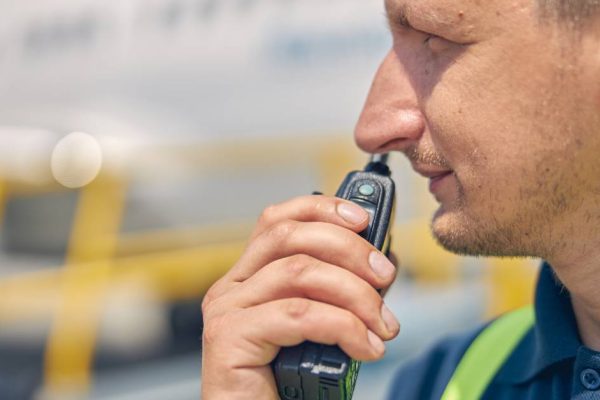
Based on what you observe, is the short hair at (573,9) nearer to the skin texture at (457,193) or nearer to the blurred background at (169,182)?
the skin texture at (457,193)

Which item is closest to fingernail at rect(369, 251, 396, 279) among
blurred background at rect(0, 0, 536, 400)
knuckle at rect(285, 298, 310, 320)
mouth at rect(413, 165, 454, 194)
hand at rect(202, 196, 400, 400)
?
hand at rect(202, 196, 400, 400)

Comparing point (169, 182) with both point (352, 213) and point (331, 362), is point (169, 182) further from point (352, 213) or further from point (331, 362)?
point (331, 362)

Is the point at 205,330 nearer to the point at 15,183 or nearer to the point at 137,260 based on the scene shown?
the point at 137,260

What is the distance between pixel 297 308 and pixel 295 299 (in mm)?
19

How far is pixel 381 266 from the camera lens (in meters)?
1.30

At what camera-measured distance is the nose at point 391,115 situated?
145cm

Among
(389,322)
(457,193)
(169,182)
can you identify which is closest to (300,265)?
(389,322)

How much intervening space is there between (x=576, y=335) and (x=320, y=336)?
48cm

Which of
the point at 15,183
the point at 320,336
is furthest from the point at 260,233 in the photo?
the point at 15,183

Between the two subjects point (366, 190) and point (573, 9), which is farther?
point (366, 190)

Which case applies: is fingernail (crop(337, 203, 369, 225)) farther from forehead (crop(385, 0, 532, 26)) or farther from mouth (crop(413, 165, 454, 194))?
forehead (crop(385, 0, 532, 26))

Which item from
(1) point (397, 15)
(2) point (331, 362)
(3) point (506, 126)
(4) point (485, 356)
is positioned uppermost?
(1) point (397, 15)

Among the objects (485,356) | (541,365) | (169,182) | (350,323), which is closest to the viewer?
(350,323)

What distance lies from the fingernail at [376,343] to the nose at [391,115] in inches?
14.1
